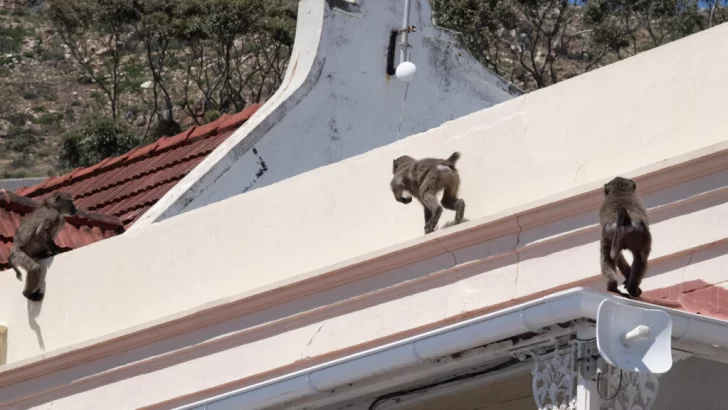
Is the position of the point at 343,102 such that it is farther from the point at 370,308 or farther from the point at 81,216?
the point at 370,308

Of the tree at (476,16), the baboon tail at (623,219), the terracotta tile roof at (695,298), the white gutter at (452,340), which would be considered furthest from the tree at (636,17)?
the baboon tail at (623,219)

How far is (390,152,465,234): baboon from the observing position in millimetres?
8617

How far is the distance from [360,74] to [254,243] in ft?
11.2

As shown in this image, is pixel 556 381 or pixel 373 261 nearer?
pixel 556 381

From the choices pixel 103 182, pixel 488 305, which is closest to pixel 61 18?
pixel 103 182

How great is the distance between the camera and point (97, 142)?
40.0 m

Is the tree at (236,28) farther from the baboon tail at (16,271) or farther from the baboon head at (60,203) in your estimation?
Answer: the baboon tail at (16,271)

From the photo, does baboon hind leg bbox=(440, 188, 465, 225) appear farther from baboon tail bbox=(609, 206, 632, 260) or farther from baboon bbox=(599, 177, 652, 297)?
baboon tail bbox=(609, 206, 632, 260)

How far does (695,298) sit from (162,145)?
24.7 ft

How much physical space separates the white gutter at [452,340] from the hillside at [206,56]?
2987cm

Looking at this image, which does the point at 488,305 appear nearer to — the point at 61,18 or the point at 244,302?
the point at 244,302

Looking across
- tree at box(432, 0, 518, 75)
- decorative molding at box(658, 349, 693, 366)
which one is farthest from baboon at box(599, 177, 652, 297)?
tree at box(432, 0, 518, 75)

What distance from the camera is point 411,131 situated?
1319 centimetres

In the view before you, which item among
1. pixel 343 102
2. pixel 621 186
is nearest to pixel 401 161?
pixel 621 186
